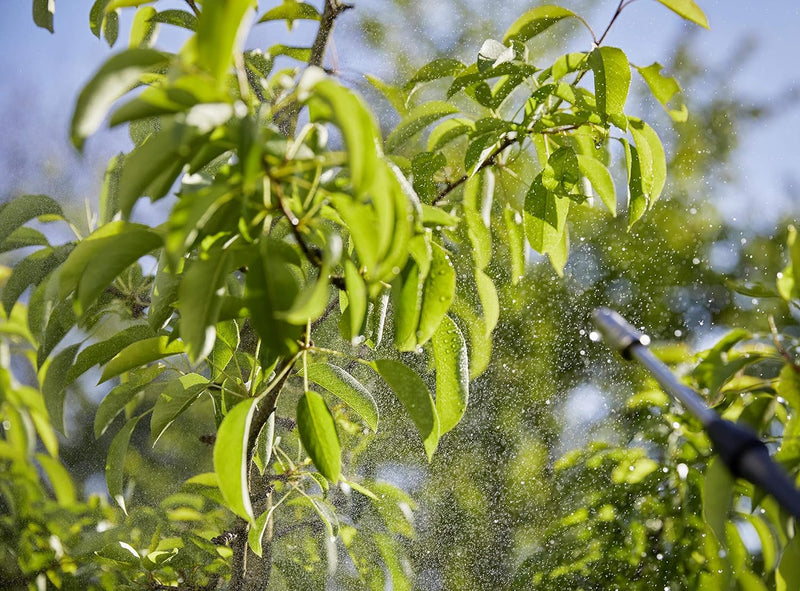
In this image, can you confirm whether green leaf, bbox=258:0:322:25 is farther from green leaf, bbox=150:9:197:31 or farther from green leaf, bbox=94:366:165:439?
green leaf, bbox=94:366:165:439

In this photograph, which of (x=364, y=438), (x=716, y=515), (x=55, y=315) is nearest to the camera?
(x=716, y=515)

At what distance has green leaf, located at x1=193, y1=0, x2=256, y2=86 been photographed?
0.22m

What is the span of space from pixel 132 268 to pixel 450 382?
0.31 meters

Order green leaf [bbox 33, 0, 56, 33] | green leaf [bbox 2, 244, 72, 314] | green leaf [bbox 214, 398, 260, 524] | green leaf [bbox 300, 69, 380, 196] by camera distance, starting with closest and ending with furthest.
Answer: green leaf [bbox 300, 69, 380, 196]
green leaf [bbox 214, 398, 260, 524]
green leaf [bbox 2, 244, 72, 314]
green leaf [bbox 33, 0, 56, 33]

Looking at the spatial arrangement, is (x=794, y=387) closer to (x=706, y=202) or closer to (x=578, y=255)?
(x=578, y=255)

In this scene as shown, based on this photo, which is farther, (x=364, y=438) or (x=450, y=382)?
(x=364, y=438)

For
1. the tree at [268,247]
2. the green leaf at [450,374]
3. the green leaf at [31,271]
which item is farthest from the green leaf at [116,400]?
the green leaf at [450,374]

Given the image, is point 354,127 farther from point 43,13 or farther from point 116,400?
point 43,13

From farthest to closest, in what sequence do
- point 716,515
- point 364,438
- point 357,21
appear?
point 357,21 → point 364,438 → point 716,515

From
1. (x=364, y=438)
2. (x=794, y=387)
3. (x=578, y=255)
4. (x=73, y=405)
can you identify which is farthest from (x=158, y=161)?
(x=578, y=255)

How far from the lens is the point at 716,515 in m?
0.34

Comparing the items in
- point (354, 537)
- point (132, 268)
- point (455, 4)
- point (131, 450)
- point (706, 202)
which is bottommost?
point (131, 450)

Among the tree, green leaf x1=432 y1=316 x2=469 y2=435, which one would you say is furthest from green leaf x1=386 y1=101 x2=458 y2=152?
green leaf x1=432 y1=316 x2=469 y2=435

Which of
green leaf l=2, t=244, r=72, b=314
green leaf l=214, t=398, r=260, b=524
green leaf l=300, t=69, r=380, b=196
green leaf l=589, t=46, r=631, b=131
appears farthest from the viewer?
green leaf l=2, t=244, r=72, b=314
